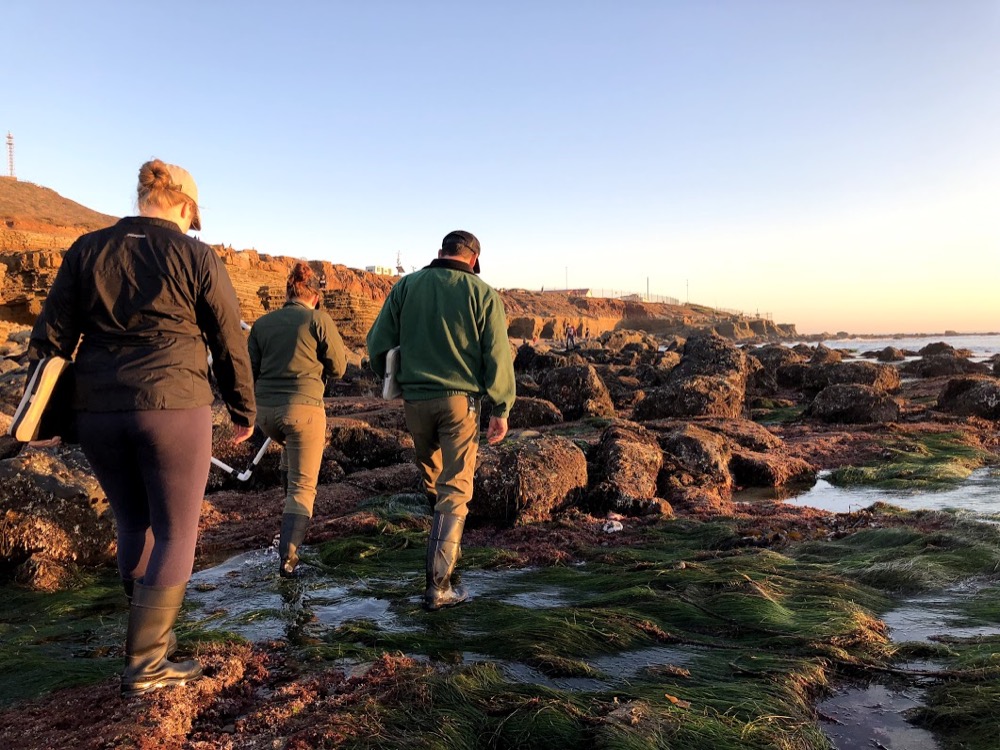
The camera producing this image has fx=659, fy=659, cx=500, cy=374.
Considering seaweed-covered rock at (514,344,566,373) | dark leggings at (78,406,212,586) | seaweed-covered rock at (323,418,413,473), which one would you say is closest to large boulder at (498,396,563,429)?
seaweed-covered rock at (323,418,413,473)

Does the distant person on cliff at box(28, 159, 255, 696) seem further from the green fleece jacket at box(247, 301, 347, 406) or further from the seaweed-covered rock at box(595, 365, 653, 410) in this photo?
the seaweed-covered rock at box(595, 365, 653, 410)

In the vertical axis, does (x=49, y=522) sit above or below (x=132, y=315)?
below

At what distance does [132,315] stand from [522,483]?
14.0ft

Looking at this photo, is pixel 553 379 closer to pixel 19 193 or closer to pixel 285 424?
pixel 285 424

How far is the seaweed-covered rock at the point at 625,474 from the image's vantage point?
6801 mm

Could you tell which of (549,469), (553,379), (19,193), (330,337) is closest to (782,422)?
(553,379)

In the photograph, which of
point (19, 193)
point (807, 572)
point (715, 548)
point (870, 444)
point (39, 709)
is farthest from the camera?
point (19, 193)

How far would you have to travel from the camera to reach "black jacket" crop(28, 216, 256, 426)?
262 cm

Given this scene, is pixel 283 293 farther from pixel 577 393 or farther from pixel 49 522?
pixel 49 522

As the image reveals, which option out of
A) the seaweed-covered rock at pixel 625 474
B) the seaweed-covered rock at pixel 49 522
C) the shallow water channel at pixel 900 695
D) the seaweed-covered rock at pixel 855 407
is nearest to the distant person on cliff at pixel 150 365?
the seaweed-covered rock at pixel 49 522

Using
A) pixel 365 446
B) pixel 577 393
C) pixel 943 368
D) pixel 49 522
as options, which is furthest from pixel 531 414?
pixel 943 368

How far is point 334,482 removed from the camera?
7.81 metres

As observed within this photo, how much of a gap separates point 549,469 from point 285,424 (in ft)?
9.13

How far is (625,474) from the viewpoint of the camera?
23.3ft
